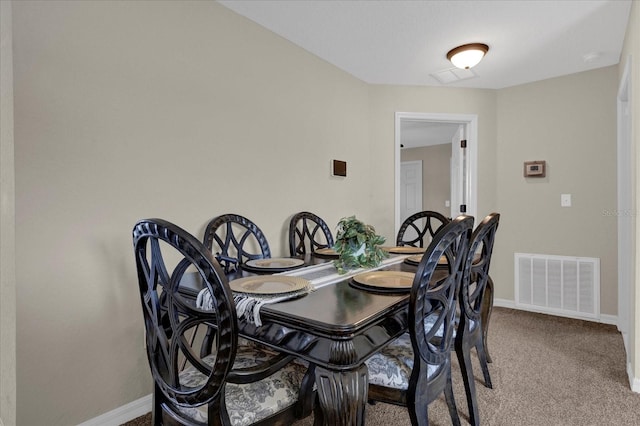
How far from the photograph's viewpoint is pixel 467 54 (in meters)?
2.78

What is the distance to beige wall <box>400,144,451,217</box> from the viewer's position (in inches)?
263

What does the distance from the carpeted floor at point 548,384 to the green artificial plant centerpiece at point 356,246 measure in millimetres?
771

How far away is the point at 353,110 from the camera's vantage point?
11.2 ft

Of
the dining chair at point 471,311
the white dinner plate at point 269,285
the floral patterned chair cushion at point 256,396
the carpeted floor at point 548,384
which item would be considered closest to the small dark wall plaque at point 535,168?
the carpeted floor at point 548,384

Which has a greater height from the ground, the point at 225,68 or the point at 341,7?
the point at 341,7

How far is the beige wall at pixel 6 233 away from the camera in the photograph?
836mm

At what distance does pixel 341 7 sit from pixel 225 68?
850 mm

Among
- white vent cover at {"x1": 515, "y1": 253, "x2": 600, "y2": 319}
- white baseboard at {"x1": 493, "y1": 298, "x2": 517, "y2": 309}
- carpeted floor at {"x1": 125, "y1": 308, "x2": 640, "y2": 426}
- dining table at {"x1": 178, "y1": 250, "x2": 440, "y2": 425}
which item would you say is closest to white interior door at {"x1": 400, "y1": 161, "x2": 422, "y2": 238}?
white baseboard at {"x1": 493, "y1": 298, "x2": 517, "y2": 309}

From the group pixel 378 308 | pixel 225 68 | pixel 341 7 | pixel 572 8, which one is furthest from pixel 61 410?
pixel 572 8

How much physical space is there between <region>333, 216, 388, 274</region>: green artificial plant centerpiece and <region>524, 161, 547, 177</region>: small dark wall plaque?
2.56 meters

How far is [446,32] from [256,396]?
105 inches

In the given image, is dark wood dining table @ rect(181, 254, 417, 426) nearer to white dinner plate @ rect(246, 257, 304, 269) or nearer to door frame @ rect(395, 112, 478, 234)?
white dinner plate @ rect(246, 257, 304, 269)

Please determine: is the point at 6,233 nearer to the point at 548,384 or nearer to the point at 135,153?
the point at 135,153

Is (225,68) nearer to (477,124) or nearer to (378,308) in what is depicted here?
(378,308)
